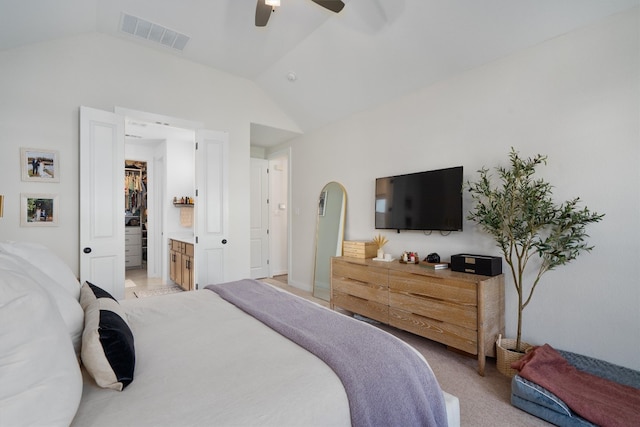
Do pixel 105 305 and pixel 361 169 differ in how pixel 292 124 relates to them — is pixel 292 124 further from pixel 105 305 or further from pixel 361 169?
pixel 105 305

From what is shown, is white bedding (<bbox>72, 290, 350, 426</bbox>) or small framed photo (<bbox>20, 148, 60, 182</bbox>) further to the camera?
small framed photo (<bbox>20, 148, 60, 182</bbox>)

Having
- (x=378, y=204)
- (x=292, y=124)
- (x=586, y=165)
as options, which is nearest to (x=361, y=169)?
(x=378, y=204)

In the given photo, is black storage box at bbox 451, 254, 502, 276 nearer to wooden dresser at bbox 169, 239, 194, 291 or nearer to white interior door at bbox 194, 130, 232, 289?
white interior door at bbox 194, 130, 232, 289

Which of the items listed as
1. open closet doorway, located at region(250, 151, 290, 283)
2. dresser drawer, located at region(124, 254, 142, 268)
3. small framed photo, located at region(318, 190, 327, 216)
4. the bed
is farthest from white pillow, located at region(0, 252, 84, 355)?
dresser drawer, located at region(124, 254, 142, 268)

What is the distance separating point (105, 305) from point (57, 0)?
2.63 meters

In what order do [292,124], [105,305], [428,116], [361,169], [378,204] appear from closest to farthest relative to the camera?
[105,305], [428,116], [378,204], [361,169], [292,124]

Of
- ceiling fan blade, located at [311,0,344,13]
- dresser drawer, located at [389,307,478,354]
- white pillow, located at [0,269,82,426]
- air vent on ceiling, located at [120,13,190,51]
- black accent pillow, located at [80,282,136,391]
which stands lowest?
dresser drawer, located at [389,307,478,354]

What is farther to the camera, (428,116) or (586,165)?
(428,116)

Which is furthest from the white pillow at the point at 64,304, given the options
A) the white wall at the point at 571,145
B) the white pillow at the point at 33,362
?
the white wall at the point at 571,145

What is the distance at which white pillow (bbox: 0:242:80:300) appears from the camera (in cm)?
145

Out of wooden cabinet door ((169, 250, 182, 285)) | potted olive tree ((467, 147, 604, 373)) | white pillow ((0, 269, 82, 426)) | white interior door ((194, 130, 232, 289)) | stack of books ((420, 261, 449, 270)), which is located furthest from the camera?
wooden cabinet door ((169, 250, 182, 285))

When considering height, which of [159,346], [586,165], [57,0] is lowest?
[159,346]

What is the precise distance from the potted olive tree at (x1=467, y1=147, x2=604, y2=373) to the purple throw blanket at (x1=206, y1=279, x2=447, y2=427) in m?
1.46

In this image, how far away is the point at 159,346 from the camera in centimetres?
135
